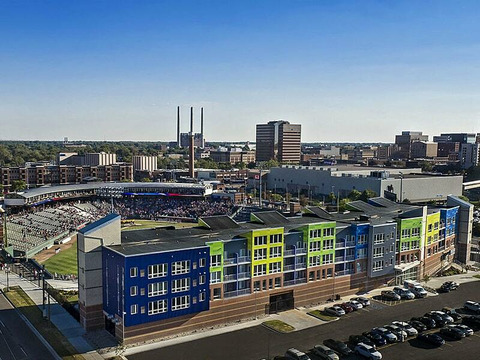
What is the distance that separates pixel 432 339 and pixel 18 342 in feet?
117

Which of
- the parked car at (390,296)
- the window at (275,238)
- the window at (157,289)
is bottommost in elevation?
the parked car at (390,296)

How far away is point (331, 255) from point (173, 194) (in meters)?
84.3

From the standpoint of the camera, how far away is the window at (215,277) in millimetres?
→ 44806

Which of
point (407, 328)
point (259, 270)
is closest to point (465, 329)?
point (407, 328)

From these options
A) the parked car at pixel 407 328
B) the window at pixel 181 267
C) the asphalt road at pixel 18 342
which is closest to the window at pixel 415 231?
the parked car at pixel 407 328

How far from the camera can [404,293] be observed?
54.6 meters

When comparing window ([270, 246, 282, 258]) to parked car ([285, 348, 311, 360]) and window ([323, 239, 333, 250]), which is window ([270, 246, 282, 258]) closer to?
window ([323, 239, 333, 250])

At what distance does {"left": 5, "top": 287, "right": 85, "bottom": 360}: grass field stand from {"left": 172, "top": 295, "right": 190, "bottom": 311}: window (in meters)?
8.53

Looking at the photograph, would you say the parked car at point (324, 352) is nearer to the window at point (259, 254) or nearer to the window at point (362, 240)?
the window at point (259, 254)

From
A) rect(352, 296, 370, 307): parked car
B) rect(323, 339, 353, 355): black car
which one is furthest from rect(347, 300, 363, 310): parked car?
rect(323, 339, 353, 355): black car

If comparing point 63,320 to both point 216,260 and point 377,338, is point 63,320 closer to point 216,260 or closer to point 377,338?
point 216,260

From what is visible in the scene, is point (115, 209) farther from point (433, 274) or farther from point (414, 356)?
point (414, 356)

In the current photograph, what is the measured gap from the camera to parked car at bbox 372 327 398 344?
138 feet

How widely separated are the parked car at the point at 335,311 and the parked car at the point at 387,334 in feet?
17.3
